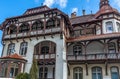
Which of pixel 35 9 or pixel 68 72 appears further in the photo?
pixel 35 9

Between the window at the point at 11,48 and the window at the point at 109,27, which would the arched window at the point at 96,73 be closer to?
the window at the point at 109,27

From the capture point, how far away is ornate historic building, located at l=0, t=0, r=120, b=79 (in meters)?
19.9

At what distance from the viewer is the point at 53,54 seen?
2078 cm

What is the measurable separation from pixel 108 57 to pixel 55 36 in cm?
768

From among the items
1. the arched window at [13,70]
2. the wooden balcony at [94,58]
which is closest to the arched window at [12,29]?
the arched window at [13,70]

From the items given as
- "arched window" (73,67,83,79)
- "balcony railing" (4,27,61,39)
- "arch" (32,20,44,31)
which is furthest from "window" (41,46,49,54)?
"arched window" (73,67,83,79)

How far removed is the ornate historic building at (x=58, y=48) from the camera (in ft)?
65.4

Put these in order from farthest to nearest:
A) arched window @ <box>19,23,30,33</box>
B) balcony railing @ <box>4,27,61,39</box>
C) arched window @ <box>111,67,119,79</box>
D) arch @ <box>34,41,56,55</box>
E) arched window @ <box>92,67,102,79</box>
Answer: arched window @ <box>19,23,30,33</box>, arch @ <box>34,41,56,55</box>, balcony railing @ <box>4,27,61,39</box>, arched window @ <box>92,67,102,79</box>, arched window @ <box>111,67,119,79</box>

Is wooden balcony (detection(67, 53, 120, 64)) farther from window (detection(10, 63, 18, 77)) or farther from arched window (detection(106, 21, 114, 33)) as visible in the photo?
window (detection(10, 63, 18, 77))

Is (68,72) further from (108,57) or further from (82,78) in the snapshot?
(108,57)

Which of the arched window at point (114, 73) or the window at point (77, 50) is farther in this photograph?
the window at point (77, 50)

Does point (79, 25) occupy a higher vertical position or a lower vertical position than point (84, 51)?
higher

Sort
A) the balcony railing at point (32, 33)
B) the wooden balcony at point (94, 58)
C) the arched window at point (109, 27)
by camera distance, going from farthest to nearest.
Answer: the arched window at point (109, 27)
the balcony railing at point (32, 33)
the wooden balcony at point (94, 58)

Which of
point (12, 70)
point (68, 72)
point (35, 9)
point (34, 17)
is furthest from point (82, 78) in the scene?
point (35, 9)
